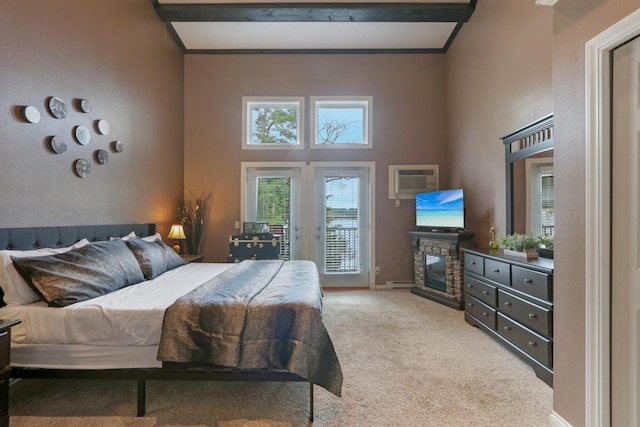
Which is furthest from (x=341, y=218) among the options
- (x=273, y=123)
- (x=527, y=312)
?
(x=527, y=312)

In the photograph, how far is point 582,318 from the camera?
156 cm

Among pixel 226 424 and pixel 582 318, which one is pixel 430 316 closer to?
pixel 582 318

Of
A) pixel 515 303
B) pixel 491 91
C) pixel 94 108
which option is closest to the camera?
pixel 515 303

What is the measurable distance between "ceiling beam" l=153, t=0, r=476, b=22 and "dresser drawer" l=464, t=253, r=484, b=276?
3.22 metres

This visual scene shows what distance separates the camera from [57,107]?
98.8 inches

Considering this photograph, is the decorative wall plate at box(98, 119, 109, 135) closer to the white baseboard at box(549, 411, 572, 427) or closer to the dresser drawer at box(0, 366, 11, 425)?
the dresser drawer at box(0, 366, 11, 425)

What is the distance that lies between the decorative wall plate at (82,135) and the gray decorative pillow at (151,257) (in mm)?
964

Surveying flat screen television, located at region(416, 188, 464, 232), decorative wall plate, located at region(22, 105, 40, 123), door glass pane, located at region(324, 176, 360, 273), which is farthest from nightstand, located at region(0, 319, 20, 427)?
flat screen television, located at region(416, 188, 464, 232)

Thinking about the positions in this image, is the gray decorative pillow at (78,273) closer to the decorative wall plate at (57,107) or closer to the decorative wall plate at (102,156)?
the decorative wall plate at (102,156)

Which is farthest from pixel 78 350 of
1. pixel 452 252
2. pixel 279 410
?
pixel 452 252

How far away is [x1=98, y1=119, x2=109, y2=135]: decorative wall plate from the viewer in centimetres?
303

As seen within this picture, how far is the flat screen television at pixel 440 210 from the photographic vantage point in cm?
408

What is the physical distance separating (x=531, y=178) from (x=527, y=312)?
4.34 ft

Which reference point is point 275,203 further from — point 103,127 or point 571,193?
point 571,193
